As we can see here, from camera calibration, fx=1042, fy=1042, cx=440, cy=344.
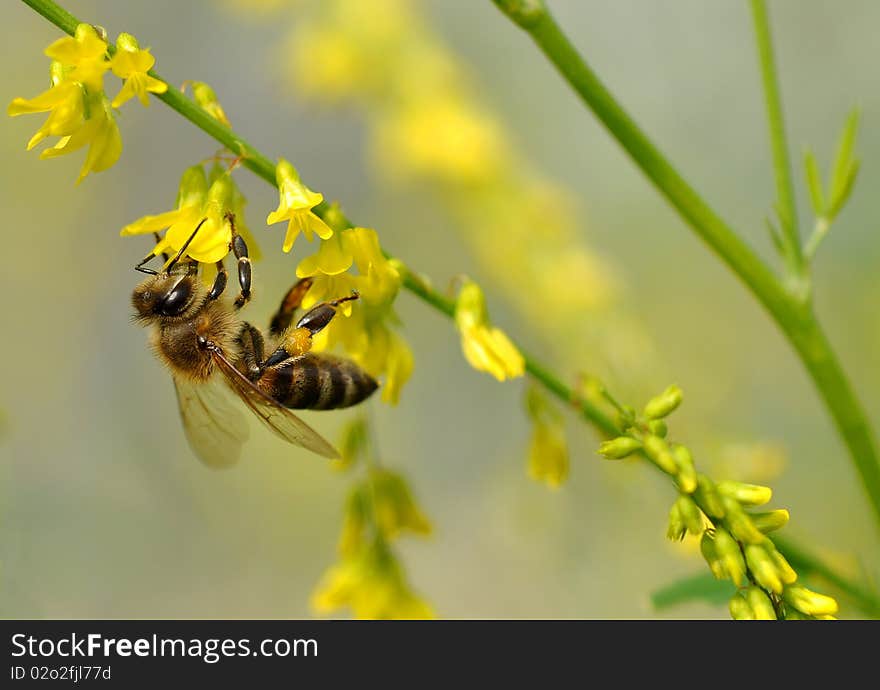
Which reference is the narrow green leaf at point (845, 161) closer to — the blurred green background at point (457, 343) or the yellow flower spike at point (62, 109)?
the yellow flower spike at point (62, 109)

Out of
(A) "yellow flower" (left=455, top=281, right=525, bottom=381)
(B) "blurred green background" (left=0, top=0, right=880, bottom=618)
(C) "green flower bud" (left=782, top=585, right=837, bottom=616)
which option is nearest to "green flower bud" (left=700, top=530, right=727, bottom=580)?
(C) "green flower bud" (left=782, top=585, right=837, bottom=616)

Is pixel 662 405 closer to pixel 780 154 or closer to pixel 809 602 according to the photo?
pixel 809 602

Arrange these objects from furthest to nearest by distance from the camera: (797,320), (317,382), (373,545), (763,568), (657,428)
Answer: (373,545) < (317,382) < (797,320) < (657,428) < (763,568)

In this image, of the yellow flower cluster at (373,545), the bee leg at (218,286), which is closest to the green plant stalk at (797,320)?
the yellow flower cluster at (373,545)

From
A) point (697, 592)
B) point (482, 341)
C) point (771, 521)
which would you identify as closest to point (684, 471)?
point (771, 521)

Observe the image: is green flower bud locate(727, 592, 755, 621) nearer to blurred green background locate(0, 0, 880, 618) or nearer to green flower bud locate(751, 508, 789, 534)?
green flower bud locate(751, 508, 789, 534)
